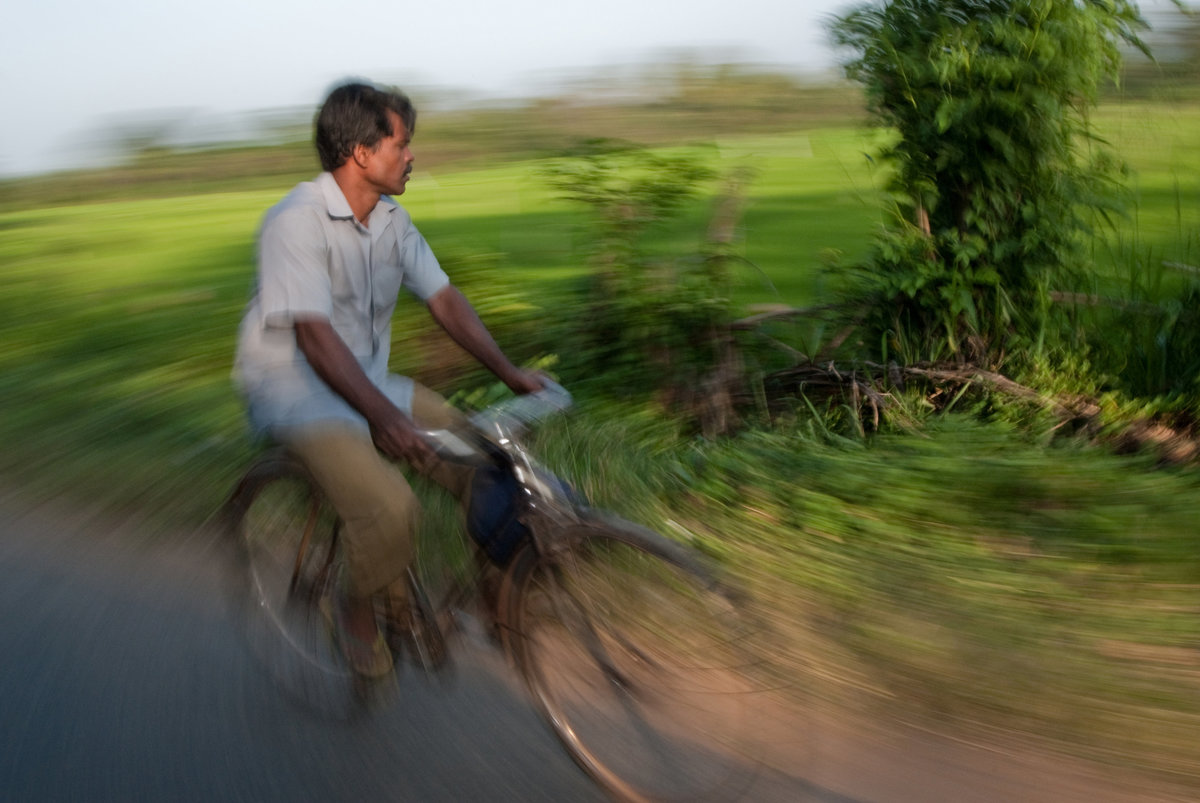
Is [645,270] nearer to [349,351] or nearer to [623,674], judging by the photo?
[349,351]

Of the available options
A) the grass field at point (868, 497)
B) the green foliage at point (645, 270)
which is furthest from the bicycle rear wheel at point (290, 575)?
the green foliage at point (645, 270)

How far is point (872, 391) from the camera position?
237 inches

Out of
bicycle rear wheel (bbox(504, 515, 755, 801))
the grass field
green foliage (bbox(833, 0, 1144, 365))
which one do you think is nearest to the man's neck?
bicycle rear wheel (bbox(504, 515, 755, 801))

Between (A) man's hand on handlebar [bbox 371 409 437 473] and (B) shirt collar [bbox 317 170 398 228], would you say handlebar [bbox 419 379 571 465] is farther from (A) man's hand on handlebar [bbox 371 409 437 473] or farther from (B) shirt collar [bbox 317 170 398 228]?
(B) shirt collar [bbox 317 170 398 228]

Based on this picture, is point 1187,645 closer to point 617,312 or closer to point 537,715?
point 537,715

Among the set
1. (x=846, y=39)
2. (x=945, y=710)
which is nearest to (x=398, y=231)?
(x=945, y=710)

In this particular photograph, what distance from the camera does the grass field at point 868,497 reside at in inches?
135

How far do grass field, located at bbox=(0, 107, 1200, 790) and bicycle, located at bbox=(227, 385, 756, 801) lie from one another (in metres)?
0.36

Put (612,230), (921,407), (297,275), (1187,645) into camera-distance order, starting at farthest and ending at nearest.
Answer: (612,230), (921,407), (1187,645), (297,275)

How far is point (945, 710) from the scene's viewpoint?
335 centimetres

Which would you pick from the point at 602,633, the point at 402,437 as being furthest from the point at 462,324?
the point at 602,633

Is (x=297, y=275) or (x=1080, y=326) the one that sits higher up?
(x=297, y=275)

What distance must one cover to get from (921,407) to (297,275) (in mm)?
3907

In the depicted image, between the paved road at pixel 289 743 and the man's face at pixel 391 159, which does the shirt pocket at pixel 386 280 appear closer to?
the man's face at pixel 391 159
